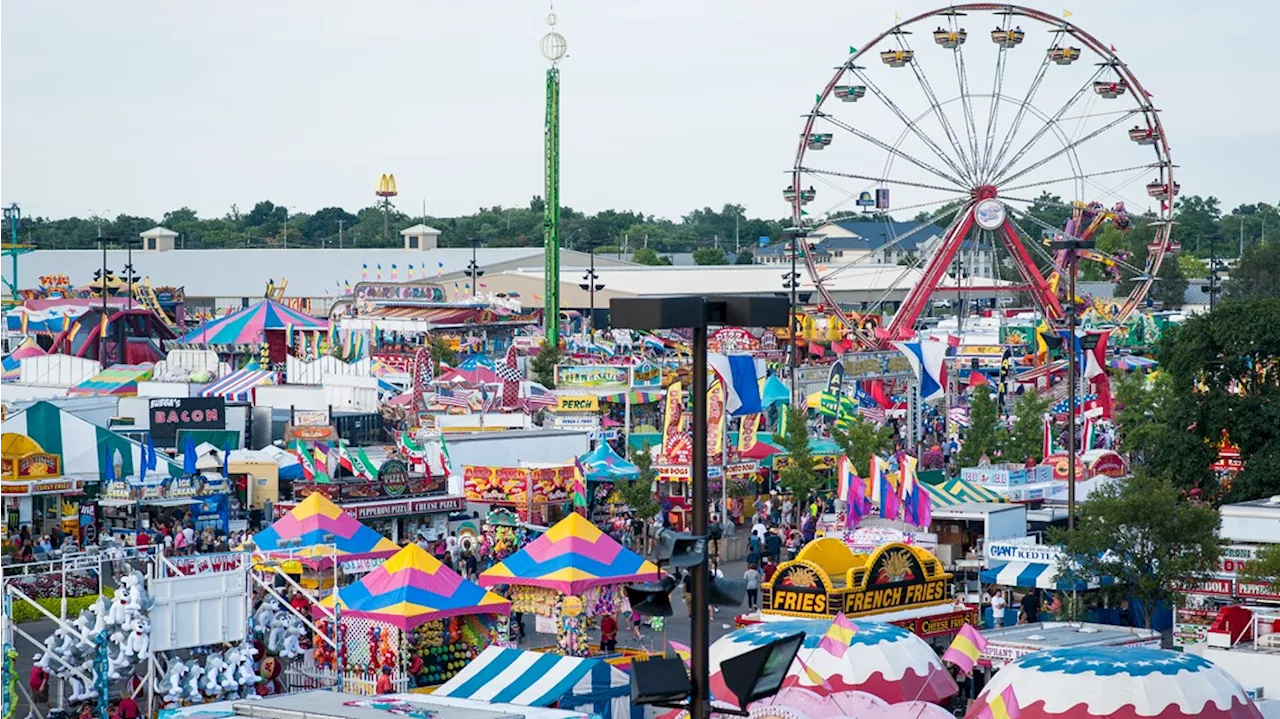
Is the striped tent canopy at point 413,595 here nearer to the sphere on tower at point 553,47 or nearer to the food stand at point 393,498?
the food stand at point 393,498

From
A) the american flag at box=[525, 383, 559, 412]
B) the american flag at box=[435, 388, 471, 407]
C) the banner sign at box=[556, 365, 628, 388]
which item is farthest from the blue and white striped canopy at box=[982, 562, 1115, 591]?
the banner sign at box=[556, 365, 628, 388]

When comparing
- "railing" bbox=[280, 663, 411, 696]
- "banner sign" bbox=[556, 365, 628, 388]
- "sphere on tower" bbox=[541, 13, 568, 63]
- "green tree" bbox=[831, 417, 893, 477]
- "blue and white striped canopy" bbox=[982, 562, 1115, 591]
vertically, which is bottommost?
"railing" bbox=[280, 663, 411, 696]

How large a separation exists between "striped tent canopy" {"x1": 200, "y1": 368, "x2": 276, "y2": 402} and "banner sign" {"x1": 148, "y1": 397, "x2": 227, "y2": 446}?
23.1 feet

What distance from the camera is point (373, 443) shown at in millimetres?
40969

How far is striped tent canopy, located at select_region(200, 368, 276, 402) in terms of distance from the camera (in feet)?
145

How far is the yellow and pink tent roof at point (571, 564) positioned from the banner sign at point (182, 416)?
598 inches

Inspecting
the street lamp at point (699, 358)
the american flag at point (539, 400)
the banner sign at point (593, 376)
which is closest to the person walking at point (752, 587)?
the american flag at point (539, 400)

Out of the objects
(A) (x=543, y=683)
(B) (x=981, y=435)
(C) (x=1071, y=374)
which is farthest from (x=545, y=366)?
(A) (x=543, y=683)

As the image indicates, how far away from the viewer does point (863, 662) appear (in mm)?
17703

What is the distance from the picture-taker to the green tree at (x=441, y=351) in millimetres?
57469

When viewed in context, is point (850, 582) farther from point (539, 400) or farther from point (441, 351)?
point (441, 351)

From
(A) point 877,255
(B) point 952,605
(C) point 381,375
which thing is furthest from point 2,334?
(A) point 877,255

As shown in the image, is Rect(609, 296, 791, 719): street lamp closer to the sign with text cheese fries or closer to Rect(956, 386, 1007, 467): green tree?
the sign with text cheese fries

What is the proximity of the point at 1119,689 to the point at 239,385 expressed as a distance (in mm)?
32252
